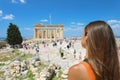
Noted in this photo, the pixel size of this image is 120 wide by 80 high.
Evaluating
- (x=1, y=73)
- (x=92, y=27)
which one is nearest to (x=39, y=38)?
(x=1, y=73)

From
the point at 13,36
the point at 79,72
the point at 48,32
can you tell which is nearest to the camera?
the point at 79,72

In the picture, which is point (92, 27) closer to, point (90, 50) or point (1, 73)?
point (90, 50)

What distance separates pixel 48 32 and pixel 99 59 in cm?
8161

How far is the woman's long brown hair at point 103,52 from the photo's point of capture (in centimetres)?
170

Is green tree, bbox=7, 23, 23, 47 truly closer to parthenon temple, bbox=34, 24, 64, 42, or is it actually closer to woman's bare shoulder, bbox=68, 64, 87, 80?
parthenon temple, bbox=34, 24, 64, 42

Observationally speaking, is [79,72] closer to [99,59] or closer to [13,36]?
[99,59]

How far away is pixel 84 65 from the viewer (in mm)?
1679

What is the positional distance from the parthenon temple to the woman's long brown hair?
78.2m

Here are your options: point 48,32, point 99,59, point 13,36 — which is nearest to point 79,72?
point 99,59

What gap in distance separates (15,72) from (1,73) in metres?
1.63

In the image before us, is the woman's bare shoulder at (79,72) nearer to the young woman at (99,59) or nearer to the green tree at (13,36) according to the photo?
the young woman at (99,59)

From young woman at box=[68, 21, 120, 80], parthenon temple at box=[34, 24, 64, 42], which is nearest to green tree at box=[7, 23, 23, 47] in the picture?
parthenon temple at box=[34, 24, 64, 42]

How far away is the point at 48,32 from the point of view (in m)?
83.1

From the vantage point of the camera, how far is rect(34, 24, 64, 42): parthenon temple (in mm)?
81000
